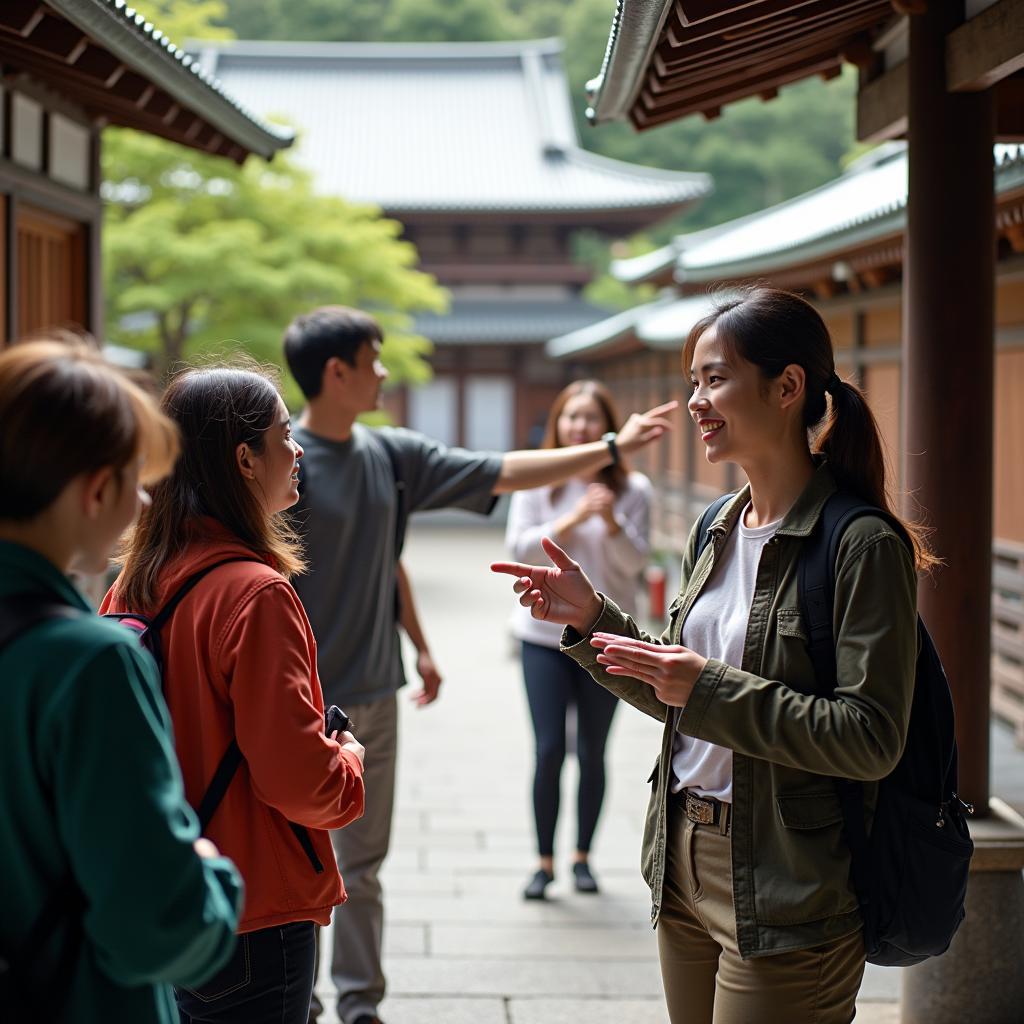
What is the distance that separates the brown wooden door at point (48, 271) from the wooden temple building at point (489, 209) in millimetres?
19071

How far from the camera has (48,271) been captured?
631cm

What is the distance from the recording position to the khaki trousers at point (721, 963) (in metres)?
2.10

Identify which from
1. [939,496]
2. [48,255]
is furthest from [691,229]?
[939,496]

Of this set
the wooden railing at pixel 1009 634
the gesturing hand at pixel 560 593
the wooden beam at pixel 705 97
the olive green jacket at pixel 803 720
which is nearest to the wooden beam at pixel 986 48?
the wooden beam at pixel 705 97

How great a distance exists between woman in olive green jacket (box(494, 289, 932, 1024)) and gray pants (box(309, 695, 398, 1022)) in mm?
1276

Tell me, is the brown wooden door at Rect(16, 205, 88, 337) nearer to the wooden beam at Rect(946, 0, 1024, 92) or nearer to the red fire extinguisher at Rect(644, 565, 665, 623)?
the wooden beam at Rect(946, 0, 1024, 92)

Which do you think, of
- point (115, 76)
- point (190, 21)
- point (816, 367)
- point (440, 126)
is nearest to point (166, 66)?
point (115, 76)

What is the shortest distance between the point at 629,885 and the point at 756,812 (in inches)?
120

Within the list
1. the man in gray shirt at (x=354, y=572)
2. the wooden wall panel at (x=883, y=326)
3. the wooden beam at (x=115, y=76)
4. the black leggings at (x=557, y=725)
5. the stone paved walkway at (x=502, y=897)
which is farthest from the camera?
the wooden wall panel at (x=883, y=326)

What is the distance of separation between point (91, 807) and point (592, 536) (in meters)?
→ 3.56

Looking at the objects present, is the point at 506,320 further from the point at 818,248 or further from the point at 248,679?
the point at 248,679

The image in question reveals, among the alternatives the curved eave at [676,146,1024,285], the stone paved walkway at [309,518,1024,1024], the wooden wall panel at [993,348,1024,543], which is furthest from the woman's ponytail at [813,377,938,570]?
the wooden wall panel at [993,348,1024,543]

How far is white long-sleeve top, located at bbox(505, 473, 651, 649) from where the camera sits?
486cm

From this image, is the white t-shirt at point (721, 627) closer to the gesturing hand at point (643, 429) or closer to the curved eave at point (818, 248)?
the gesturing hand at point (643, 429)
